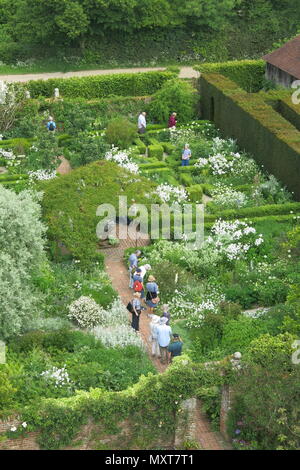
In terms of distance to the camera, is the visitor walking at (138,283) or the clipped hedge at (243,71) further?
the clipped hedge at (243,71)

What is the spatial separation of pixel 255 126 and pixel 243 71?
8.17m

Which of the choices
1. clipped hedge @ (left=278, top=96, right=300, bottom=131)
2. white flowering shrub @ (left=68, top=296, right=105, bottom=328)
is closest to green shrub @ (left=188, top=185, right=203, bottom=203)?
clipped hedge @ (left=278, top=96, right=300, bottom=131)

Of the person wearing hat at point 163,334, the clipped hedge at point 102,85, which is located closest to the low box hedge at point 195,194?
the person wearing hat at point 163,334

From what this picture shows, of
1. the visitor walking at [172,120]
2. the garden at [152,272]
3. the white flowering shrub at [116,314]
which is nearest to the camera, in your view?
the garden at [152,272]

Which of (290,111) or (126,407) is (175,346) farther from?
(290,111)

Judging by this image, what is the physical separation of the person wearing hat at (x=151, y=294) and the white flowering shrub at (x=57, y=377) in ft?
12.6

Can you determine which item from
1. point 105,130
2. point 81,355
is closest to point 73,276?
point 81,355

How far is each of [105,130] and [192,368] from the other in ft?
53.4

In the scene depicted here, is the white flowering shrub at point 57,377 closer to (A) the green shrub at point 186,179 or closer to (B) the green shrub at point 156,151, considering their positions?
(A) the green shrub at point 186,179

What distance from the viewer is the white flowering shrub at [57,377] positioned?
1520 cm

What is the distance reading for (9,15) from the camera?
1596 inches

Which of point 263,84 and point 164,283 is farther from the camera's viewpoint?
point 263,84

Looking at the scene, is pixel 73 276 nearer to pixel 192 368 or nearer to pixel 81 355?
pixel 81 355
